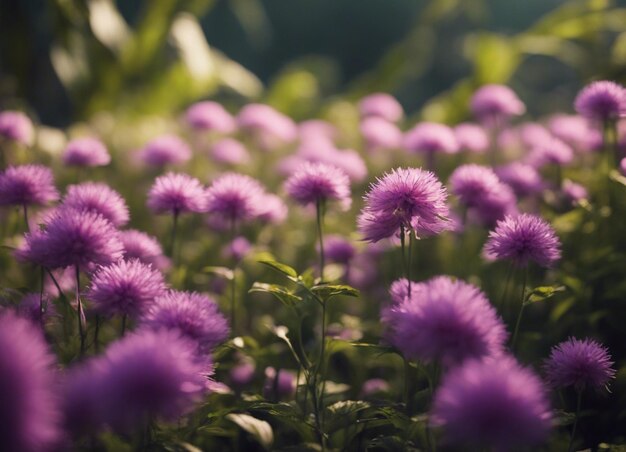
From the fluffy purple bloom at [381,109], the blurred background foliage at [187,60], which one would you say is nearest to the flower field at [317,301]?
the fluffy purple bloom at [381,109]

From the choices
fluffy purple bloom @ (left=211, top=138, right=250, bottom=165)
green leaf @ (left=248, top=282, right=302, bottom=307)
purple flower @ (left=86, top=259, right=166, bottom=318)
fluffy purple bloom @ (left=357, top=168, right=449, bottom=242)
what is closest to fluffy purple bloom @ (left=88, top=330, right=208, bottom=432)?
purple flower @ (left=86, top=259, right=166, bottom=318)

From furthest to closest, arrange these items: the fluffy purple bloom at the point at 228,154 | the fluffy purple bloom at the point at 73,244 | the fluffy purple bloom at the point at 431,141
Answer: the fluffy purple bloom at the point at 228,154 < the fluffy purple bloom at the point at 431,141 < the fluffy purple bloom at the point at 73,244

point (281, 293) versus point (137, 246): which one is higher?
point (137, 246)

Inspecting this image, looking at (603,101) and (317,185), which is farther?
(603,101)

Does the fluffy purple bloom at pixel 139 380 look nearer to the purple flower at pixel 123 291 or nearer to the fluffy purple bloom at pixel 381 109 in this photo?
the purple flower at pixel 123 291

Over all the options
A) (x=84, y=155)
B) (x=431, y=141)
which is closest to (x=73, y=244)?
(x=84, y=155)

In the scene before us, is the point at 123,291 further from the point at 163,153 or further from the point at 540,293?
the point at 163,153
